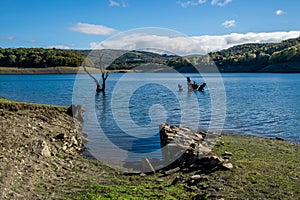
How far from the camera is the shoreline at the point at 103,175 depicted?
36.2 ft

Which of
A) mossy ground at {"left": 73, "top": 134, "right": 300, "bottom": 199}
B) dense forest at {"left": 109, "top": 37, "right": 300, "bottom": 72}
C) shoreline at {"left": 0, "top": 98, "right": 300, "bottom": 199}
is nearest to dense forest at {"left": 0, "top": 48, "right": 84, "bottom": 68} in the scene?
dense forest at {"left": 109, "top": 37, "right": 300, "bottom": 72}

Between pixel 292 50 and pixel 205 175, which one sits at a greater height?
pixel 292 50

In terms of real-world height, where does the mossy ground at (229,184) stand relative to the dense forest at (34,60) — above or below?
below

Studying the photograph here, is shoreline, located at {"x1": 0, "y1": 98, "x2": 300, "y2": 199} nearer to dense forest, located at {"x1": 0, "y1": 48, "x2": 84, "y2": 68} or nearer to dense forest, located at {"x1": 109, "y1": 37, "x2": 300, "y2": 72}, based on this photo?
dense forest, located at {"x1": 109, "y1": 37, "x2": 300, "y2": 72}

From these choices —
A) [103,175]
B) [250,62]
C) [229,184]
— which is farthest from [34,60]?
[229,184]

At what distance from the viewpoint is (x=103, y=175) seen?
13953 millimetres

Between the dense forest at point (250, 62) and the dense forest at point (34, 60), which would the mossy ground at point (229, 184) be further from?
the dense forest at point (34, 60)

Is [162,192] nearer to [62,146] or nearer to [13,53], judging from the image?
[62,146]

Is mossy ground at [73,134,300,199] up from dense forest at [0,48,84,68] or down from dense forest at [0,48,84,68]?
down

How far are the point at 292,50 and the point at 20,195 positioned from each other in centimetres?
18096

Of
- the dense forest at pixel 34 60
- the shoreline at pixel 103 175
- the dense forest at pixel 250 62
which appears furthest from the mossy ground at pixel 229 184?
the dense forest at pixel 34 60

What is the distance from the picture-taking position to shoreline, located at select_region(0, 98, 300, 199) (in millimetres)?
11039

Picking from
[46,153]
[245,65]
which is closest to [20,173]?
[46,153]

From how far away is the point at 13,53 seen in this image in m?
189
